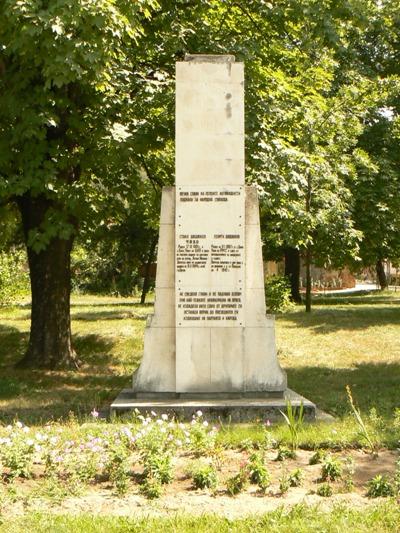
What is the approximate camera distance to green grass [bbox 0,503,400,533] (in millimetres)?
4801

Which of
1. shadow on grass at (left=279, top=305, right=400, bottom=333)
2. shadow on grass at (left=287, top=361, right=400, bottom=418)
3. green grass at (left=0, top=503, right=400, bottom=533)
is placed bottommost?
shadow on grass at (left=287, top=361, right=400, bottom=418)

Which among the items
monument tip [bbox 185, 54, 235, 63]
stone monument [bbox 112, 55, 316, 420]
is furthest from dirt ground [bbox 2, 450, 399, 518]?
monument tip [bbox 185, 54, 235, 63]

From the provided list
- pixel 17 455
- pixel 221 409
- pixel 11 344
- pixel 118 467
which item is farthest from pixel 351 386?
pixel 11 344

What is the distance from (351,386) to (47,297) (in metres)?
5.79

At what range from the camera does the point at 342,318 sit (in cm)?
2055

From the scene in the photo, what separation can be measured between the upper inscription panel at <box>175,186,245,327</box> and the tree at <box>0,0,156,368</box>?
236cm

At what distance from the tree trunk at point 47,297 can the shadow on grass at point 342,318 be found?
749cm

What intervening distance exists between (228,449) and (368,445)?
137 centimetres

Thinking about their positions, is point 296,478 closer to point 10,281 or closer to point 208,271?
point 208,271

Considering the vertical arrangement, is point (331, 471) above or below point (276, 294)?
below

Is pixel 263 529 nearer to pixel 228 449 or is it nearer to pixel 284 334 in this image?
pixel 228 449

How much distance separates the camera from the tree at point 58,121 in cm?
937

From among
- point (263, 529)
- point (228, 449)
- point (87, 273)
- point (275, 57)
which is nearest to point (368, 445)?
point (228, 449)

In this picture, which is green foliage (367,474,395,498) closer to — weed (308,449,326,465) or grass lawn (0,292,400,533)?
grass lawn (0,292,400,533)
